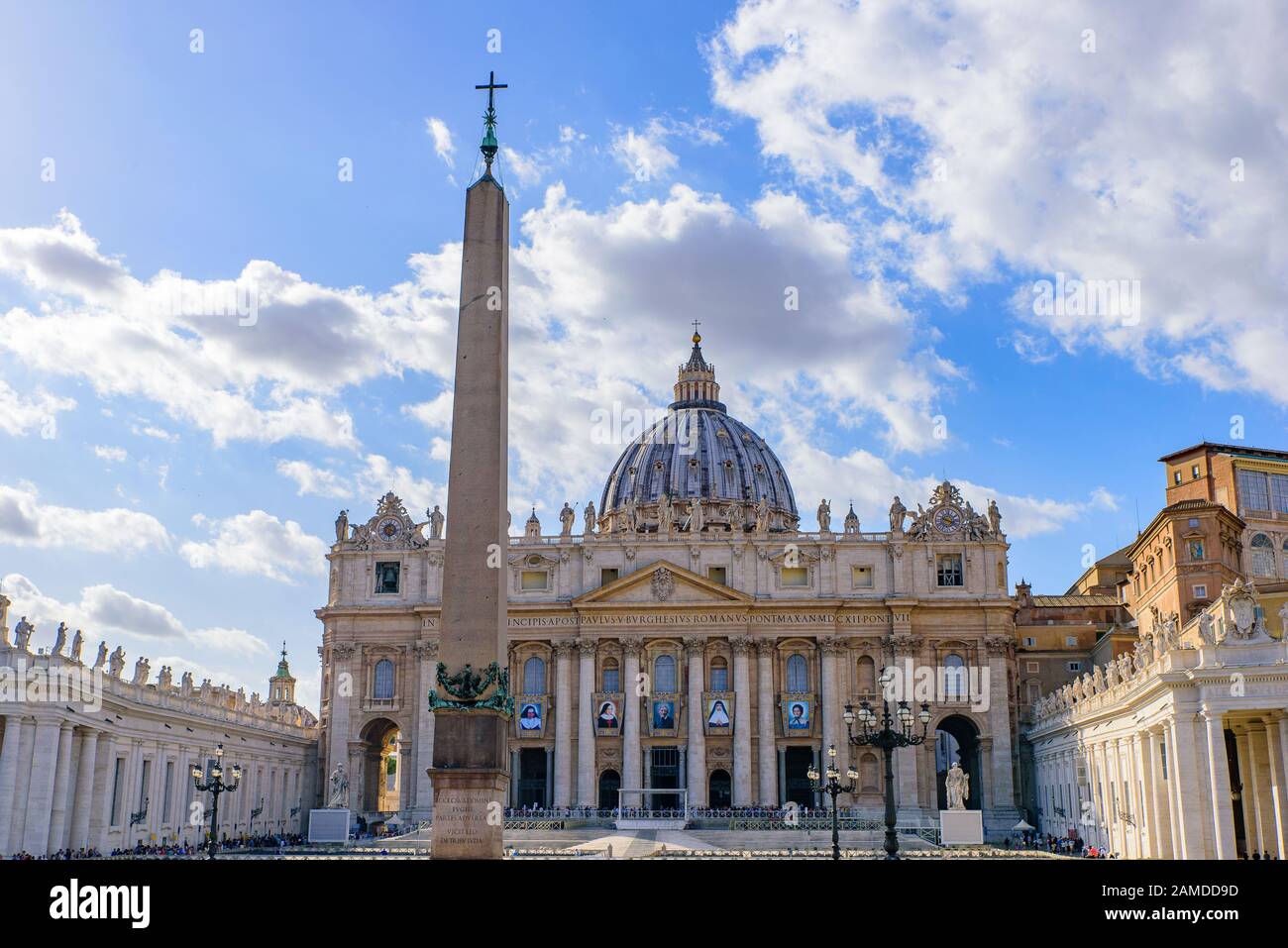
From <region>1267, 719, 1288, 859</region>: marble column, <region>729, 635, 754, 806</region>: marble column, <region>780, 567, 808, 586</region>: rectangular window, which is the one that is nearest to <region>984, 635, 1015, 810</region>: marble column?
<region>780, 567, 808, 586</region>: rectangular window

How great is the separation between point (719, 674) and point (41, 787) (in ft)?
142

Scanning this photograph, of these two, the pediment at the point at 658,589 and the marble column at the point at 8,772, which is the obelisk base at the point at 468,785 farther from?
the pediment at the point at 658,589

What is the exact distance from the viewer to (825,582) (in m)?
Answer: 80.2

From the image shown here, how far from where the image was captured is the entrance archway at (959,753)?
79.2m

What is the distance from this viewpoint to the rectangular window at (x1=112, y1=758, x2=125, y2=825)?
170 feet

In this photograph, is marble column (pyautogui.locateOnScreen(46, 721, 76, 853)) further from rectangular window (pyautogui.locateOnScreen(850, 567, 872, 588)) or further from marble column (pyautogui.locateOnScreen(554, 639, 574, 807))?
rectangular window (pyautogui.locateOnScreen(850, 567, 872, 588))

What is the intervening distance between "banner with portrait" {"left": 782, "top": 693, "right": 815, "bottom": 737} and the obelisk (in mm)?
56103

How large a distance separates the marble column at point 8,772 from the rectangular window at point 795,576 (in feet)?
154

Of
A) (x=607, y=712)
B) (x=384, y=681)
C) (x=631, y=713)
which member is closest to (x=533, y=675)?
(x=607, y=712)

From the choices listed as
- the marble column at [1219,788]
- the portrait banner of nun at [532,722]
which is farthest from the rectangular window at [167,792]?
the marble column at [1219,788]
